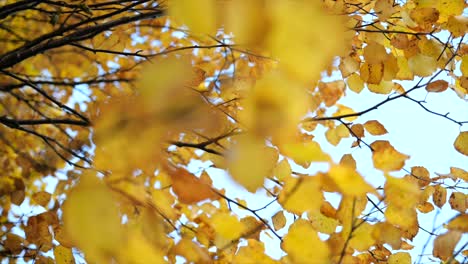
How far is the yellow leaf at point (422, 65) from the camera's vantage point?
5.20ft

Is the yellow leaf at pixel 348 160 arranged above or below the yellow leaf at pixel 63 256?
above

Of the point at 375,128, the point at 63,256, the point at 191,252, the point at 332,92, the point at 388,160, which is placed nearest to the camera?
the point at 191,252

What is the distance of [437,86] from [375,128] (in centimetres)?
26

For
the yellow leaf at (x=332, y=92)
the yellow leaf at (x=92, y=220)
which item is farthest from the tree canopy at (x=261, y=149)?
the yellow leaf at (x=332, y=92)

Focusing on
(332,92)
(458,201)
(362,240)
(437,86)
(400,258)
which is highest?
(332,92)

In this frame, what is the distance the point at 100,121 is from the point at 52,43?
3.92 feet

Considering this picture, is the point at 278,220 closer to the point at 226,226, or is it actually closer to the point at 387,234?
the point at 387,234

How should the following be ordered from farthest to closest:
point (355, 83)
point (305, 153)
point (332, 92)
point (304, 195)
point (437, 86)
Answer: point (332, 92), point (355, 83), point (437, 86), point (304, 195), point (305, 153)

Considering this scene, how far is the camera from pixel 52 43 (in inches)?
66.5

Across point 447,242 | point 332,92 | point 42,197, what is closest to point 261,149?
point 447,242

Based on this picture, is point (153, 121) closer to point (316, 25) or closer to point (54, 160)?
point (316, 25)

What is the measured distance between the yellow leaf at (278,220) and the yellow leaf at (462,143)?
2.21 ft

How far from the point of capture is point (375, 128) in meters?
1.70

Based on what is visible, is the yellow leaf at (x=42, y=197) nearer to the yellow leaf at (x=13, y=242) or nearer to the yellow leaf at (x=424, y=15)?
the yellow leaf at (x=13, y=242)
